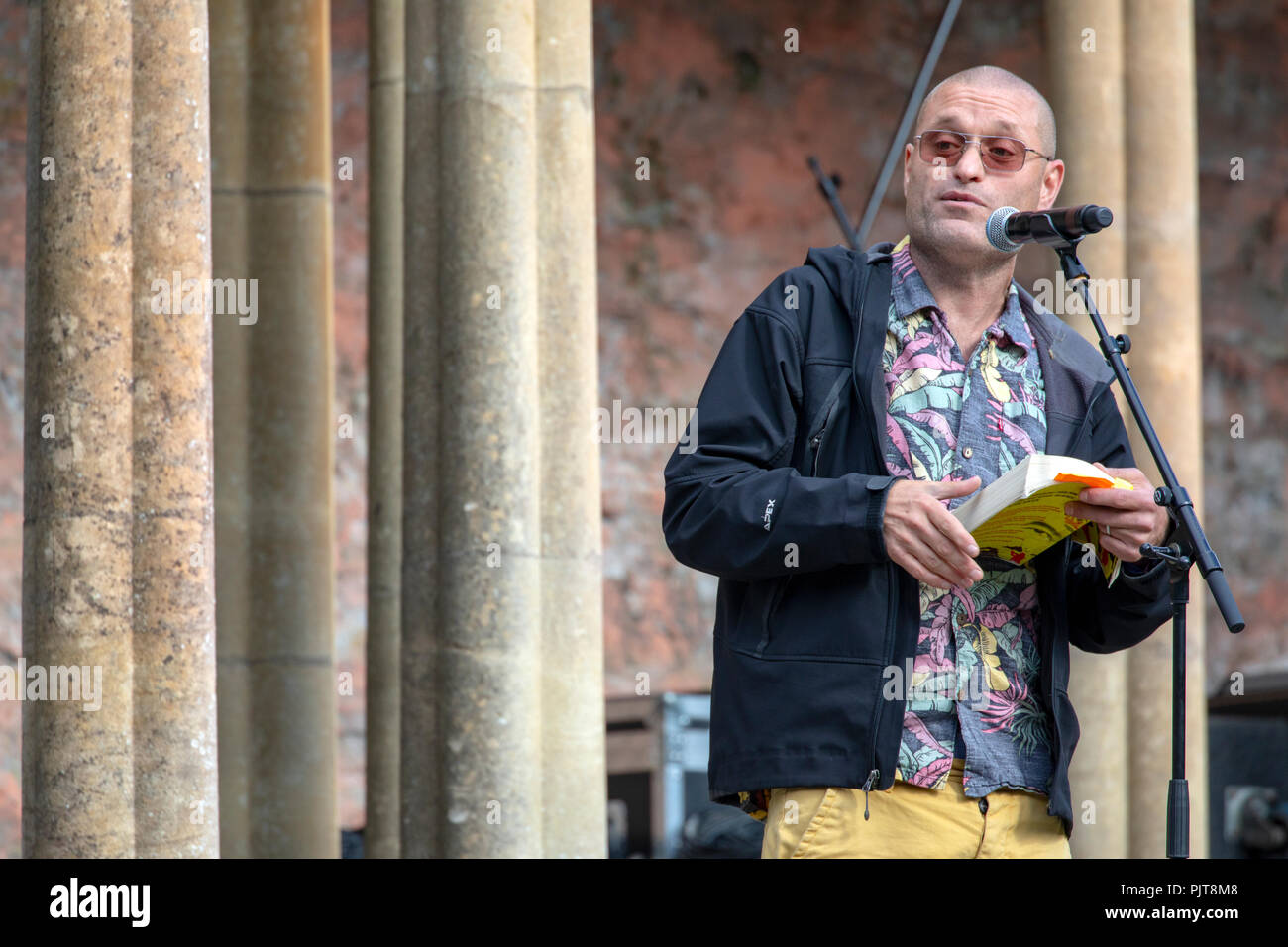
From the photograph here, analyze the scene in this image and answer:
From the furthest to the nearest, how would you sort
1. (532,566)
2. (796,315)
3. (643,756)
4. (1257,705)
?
1. (643,756)
2. (1257,705)
3. (532,566)
4. (796,315)

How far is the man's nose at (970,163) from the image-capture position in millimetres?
2766

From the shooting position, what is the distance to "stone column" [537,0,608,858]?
5547 millimetres

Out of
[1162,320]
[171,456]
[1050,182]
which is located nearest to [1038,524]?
[1050,182]

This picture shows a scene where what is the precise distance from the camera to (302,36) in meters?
6.96

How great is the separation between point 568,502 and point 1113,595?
3.05 m

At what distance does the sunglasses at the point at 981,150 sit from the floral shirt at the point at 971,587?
0.15 m

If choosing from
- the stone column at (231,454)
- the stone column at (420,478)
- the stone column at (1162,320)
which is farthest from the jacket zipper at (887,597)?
the stone column at (231,454)

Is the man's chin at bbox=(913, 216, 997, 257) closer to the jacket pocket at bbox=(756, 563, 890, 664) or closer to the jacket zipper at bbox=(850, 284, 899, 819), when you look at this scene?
the jacket zipper at bbox=(850, 284, 899, 819)

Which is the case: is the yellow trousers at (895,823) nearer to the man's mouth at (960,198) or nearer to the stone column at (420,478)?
the man's mouth at (960,198)

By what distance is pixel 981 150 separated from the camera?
280cm
